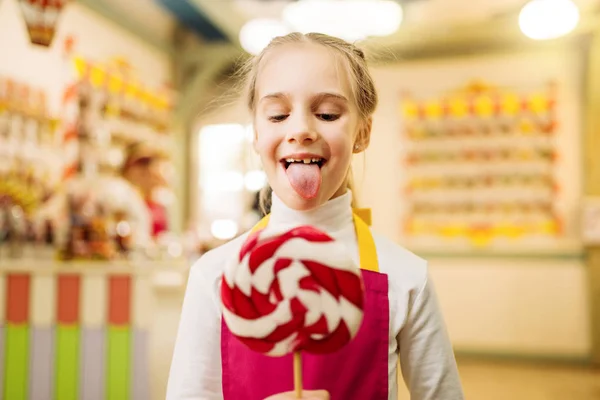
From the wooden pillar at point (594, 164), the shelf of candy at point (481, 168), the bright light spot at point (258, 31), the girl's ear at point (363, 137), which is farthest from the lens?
the shelf of candy at point (481, 168)

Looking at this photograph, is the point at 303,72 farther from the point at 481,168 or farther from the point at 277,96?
the point at 481,168

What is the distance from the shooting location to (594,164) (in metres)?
4.61

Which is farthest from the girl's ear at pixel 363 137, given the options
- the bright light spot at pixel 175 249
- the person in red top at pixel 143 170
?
the person in red top at pixel 143 170

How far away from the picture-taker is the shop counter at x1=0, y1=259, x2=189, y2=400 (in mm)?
2203

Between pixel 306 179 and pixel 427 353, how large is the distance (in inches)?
13.2

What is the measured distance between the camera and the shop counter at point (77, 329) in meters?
2.20

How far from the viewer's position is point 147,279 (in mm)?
2193

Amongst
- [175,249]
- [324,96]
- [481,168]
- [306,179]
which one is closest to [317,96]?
[324,96]

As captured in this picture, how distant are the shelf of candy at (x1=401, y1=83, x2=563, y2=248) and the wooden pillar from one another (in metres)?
0.45

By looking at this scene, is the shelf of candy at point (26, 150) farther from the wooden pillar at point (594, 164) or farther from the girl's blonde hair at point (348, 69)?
the wooden pillar at point (594, 164)

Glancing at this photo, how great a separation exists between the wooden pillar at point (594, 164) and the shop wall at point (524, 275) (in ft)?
0.21

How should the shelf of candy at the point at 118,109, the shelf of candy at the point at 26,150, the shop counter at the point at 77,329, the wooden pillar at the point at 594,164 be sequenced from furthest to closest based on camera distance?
the wooden pillar at the point at 594,164
the shelf of candy at the point at 118,109
the shelf of candy at the point at 26,150
the shop counter at the point at 77,329

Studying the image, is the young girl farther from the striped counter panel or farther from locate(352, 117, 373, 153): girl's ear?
the striped counter panel

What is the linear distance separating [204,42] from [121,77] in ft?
6.71
